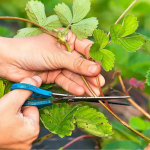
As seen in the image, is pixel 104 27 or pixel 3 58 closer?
pixel 3 58

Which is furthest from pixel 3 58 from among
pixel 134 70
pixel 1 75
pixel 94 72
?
pixel 134 70

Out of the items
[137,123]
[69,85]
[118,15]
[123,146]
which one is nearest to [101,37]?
[69,85]

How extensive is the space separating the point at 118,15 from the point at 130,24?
1.08m

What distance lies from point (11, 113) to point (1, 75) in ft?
0.68

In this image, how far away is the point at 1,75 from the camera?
2.54 feet

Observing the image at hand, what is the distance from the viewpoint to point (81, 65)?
66cm

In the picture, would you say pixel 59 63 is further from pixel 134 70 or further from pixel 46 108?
pixel 134 70

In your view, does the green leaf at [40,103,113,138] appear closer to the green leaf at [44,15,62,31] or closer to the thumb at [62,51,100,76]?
the thumb at [62,51,100,76]

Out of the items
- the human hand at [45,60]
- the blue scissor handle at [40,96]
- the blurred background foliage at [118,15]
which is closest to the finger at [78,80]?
the human hand at [45,60]

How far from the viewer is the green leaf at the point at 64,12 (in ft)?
2.20

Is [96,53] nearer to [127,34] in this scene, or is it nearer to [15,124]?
[127,34]

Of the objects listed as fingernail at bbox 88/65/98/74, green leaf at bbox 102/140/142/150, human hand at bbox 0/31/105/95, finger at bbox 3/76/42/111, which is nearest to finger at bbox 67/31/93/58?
human hand at bbox 0/31/105/95

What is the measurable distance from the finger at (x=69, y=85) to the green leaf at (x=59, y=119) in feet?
0.19

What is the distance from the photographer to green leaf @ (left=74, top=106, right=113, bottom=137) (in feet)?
2.00
